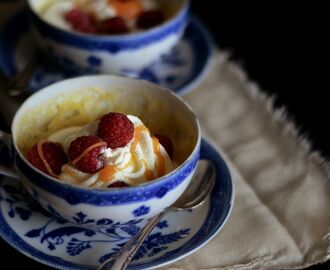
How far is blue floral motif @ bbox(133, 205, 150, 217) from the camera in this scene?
81 centimetres

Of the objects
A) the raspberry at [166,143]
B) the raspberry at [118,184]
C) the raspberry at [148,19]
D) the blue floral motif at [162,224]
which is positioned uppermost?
the raspberry at [166,143]

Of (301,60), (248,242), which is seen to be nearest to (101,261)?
(248,242)

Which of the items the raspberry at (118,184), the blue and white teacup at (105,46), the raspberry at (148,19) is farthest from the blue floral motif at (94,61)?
the raspberry at (118,184)

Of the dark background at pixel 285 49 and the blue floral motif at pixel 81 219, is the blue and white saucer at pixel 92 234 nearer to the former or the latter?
the blue floral motif at pixel 81 219

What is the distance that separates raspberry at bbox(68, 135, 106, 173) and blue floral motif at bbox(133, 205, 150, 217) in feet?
0.27

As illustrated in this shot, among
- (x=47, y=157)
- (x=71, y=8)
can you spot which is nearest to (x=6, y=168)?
(x=47, y=157)

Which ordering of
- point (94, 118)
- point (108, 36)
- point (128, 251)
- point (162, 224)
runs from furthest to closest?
1. point (108, 36)
2. point (94, 118)
3. point (162, 224)
4. point (128, 251)

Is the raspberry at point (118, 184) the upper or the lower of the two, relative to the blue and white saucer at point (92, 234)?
upper

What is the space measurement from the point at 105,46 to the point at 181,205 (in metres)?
0.37

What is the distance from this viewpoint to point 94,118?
1.02 m

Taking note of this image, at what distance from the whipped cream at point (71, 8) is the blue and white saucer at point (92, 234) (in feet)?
1.32

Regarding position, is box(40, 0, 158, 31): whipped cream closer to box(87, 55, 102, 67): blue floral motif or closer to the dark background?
box(87, 55, 102, 67): blue floral motif

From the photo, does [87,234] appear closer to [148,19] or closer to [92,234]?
[92,234]

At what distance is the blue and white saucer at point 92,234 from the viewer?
82 cm
